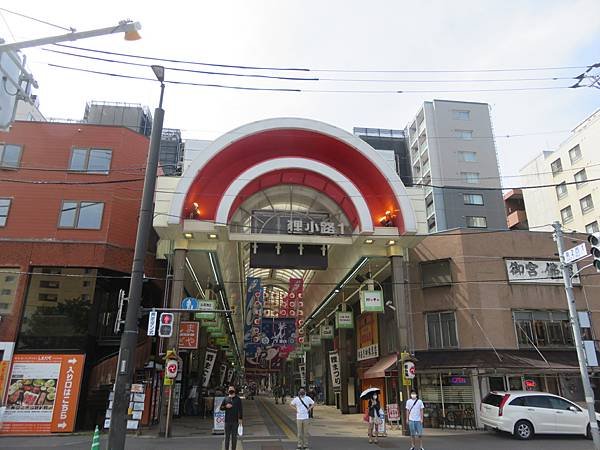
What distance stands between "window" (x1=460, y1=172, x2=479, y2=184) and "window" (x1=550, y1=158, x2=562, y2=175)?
8.07m

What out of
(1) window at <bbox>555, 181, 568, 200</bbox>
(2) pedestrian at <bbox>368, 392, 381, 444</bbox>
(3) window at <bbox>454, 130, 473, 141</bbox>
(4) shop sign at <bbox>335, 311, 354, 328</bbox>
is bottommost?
(2) pedestrian at <bbox>368, 392, 381, 444</bbox>

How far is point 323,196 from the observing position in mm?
21875

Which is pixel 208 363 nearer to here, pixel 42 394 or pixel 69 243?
pixel 42 394

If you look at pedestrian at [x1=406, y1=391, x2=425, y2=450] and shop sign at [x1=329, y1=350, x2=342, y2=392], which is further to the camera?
shop sign at [x1=329, y1=350, x2=342, y2=392]

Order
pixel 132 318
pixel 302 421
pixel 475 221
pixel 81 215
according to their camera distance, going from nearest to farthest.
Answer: pixel 132 318
pixel 302 421
pixel 81 215
pixel 475 221

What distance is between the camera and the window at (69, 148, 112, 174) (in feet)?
72.2

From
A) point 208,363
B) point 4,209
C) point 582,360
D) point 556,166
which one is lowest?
point 582,360

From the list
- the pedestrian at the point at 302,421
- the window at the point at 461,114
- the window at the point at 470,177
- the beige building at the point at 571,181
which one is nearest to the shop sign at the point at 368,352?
the pedestrian at the point at 302,421

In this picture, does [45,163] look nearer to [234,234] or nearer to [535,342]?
[234,234]

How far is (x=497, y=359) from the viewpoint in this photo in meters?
19.4

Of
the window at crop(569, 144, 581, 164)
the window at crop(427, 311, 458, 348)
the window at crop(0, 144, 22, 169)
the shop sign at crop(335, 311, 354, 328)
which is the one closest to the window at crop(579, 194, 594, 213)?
the window at crop(569, 144, 581, 164)

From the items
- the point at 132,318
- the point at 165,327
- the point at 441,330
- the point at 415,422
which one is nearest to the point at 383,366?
the point at 441,330

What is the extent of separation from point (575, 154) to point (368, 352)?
1395 inches

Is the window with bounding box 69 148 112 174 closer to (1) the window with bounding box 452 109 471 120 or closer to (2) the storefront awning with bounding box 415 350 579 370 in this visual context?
(2) the storefront awning with bounding box 415 350 579 370
